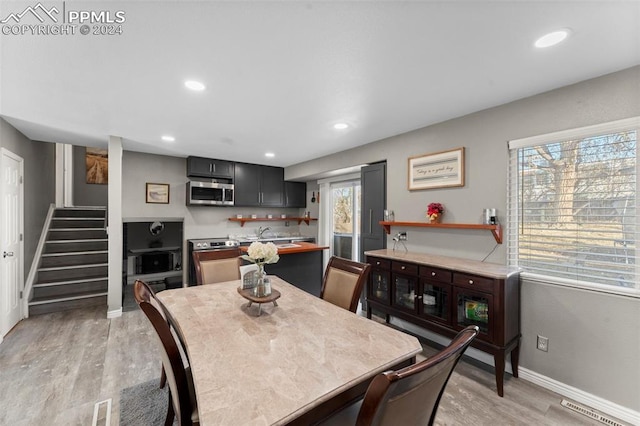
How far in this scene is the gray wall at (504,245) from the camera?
1854mm

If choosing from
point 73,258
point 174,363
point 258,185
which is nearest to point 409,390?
point 174,363

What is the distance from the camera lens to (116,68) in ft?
6.11

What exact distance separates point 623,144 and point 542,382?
74.9 inches

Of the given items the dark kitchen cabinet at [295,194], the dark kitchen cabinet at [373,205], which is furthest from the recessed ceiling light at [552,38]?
the dark kitchen cabinet at [295,194]

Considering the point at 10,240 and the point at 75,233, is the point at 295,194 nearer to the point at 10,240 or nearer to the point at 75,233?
the point at 75,233

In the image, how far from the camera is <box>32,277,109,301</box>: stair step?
382 centimetres

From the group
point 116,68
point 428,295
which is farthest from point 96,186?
point 428,295

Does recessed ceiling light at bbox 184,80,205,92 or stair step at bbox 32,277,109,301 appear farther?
stair step at bbox 32,277,109,301

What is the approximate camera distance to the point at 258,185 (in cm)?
541

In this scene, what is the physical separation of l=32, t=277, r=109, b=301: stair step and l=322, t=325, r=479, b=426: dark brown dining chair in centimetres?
499

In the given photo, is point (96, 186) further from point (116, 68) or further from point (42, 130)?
point (116, 68)

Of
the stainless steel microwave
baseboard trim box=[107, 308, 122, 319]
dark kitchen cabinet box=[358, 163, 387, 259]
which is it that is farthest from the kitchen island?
baseboard trim box=[107, 308, 122, 319]

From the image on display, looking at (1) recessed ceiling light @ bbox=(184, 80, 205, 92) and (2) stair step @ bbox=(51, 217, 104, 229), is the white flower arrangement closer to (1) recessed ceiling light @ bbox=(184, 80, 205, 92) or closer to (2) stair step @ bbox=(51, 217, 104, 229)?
(1) recessed ceiling light @ bbox=(184, 80, 205, 92)

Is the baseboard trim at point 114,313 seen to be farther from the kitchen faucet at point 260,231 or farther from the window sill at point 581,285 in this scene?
the window sill at point 581,285
